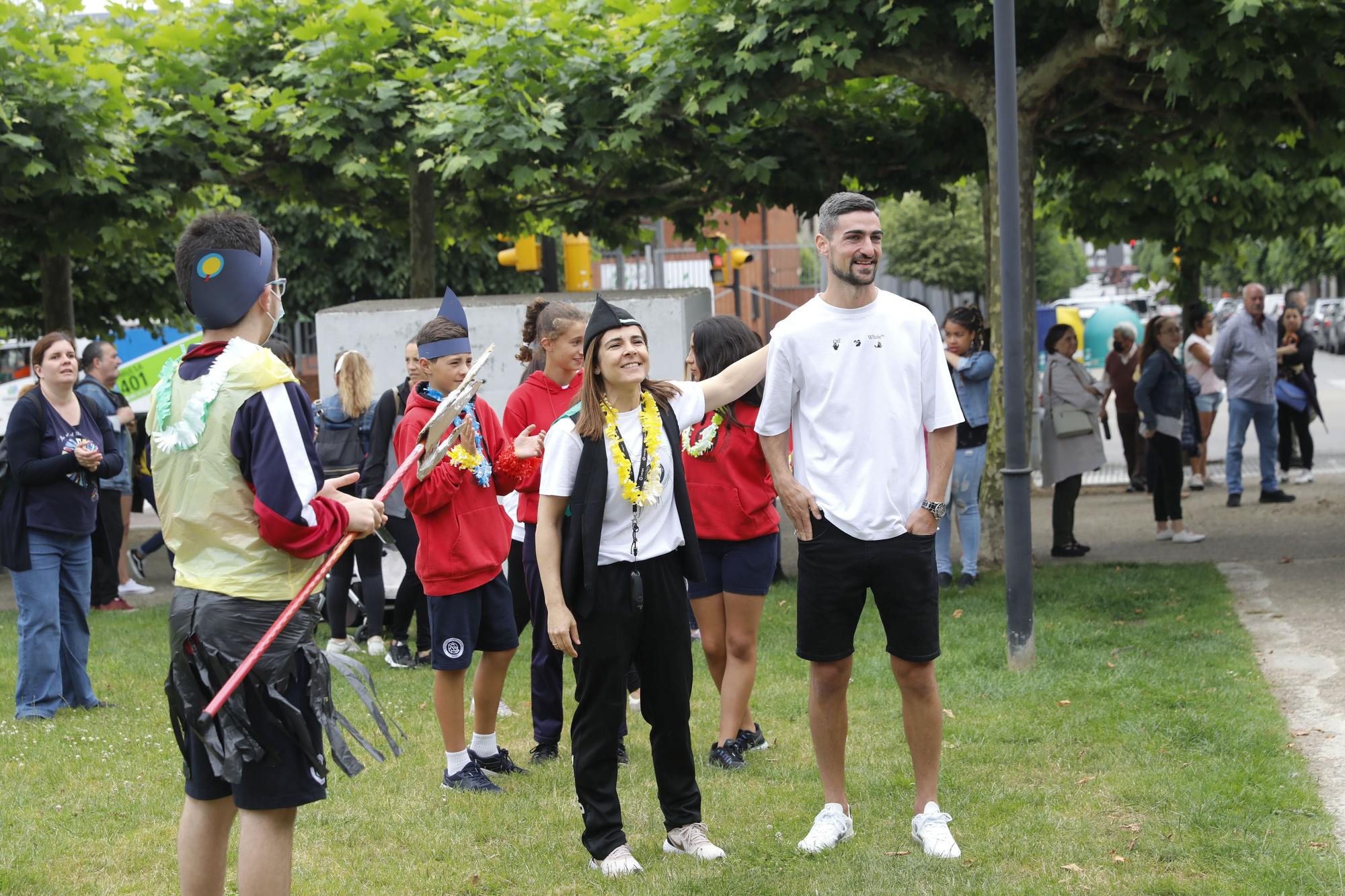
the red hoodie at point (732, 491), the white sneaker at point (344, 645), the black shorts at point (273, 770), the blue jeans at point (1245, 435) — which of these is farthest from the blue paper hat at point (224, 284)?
the blue jeans at point (1245, 435)

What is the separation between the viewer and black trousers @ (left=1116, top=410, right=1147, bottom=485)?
610 inches

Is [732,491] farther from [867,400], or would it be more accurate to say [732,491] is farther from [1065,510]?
[1065,510]

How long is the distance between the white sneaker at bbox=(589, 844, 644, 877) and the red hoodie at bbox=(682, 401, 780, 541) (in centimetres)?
156

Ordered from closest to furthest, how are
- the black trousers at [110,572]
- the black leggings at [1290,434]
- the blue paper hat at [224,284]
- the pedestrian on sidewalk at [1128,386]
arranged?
1. the blue paper hat at [224,284]
2. the black trousers at [110,572]
3. the black leggings at [1290,434]
4. the pedestrian on sidewalk at [1128,386]

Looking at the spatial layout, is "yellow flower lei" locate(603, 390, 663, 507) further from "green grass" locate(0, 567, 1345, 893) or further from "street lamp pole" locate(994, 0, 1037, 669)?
"street lamp pole" locate(994, 0, 1037, 669)

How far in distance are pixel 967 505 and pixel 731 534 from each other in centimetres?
435

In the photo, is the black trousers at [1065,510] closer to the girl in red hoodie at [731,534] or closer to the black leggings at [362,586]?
the black leggings at [362,586]

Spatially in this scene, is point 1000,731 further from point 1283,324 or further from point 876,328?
point 1283,324

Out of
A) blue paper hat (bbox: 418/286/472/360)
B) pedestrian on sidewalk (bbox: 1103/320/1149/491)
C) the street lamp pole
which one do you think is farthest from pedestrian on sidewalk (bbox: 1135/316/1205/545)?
blue paper hat (bbox: 418/286/472/360)

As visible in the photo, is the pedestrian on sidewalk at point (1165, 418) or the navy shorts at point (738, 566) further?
the pedestrian on sidewalk at point (1165, 418)

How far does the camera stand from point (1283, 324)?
47.6 ft

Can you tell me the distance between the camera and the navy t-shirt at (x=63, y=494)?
23.3 feet

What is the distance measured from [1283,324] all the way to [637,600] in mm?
12089

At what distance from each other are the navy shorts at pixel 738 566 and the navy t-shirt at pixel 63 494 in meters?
3.47
